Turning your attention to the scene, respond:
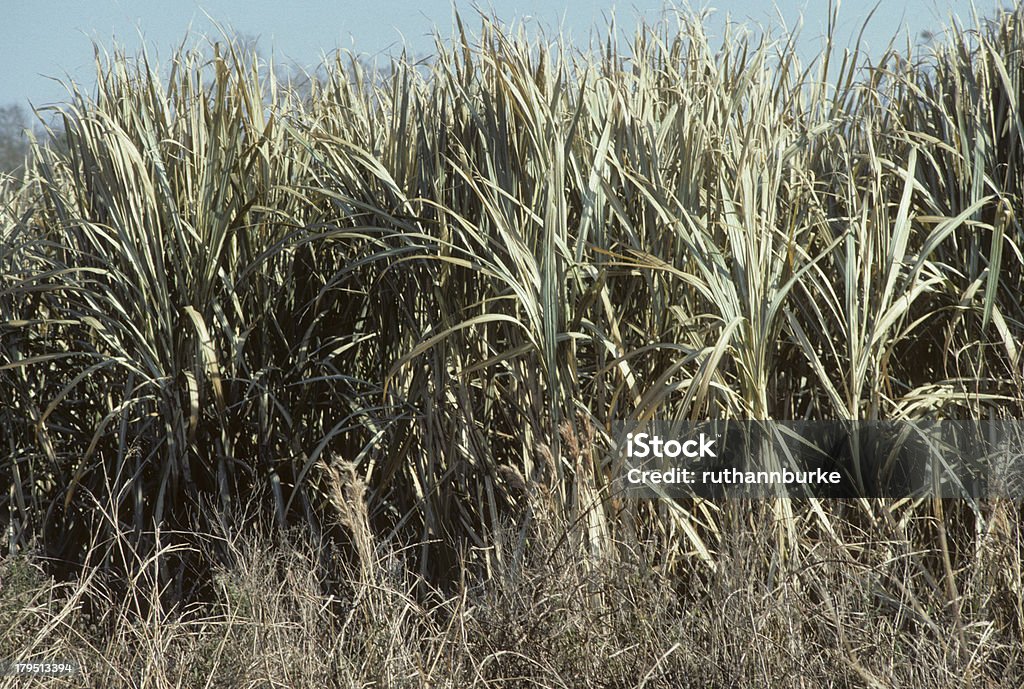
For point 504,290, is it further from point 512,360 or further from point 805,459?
point 805,459

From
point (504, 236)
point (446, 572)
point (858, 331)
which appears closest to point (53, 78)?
point (504, 236)

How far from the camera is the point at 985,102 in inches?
82.0

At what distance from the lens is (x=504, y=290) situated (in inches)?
77.4

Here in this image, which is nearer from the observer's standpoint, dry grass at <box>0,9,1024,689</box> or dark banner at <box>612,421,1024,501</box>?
dry grass at <box>0,9,1024,689</box>

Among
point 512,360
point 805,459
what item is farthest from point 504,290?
point 805,459

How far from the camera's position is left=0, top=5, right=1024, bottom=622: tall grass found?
1828 millimetres

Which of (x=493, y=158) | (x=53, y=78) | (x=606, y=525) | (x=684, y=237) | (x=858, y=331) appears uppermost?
(x=53, y=78)

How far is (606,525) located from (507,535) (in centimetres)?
20

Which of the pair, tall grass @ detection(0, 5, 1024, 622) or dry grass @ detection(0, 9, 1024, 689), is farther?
tall grass @ detection(0, 5, 1024, 622)

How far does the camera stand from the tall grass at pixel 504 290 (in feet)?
6.00

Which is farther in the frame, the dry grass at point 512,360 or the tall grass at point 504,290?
the tall grass at point 504,290

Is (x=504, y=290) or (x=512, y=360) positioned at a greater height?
(x=504, y=290)

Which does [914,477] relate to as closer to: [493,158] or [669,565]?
[669,565]

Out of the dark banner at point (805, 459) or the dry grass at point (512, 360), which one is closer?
the dry grass at point (512, 360)
